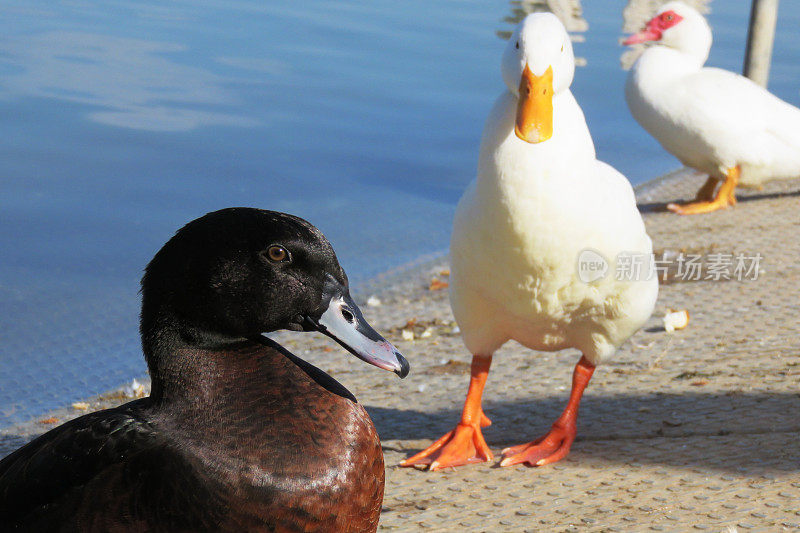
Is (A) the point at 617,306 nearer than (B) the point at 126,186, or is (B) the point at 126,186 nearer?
(A) the point at 617,306

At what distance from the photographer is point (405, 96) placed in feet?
27.3

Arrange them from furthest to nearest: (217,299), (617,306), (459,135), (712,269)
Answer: (459,135) < (712,269) < (617,306) < (217,299)

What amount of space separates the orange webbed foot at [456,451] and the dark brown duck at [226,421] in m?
1.23

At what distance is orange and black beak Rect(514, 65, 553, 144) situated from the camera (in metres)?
2.88

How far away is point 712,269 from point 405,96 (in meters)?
3.75

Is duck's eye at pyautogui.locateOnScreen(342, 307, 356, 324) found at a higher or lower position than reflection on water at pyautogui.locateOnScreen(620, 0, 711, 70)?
higher

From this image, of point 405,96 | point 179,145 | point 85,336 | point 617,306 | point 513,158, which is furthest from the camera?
point 405,96

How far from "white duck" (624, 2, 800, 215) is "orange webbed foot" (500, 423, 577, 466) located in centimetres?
362

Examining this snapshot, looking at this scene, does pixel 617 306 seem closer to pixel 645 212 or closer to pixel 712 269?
pixel 712 269

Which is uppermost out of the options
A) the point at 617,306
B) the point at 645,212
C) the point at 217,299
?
the point at 217,299

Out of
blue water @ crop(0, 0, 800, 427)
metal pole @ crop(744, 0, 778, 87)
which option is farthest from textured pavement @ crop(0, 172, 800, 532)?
metal pole @ crop(744, 0, 778, 87)

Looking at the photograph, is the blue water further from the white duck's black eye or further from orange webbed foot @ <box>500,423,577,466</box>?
the white duck's black eye

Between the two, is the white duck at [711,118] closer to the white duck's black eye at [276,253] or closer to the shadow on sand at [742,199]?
the shadow on sand at [742,199]

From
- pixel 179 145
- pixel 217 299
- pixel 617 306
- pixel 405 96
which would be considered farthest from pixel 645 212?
pixel 217 299
